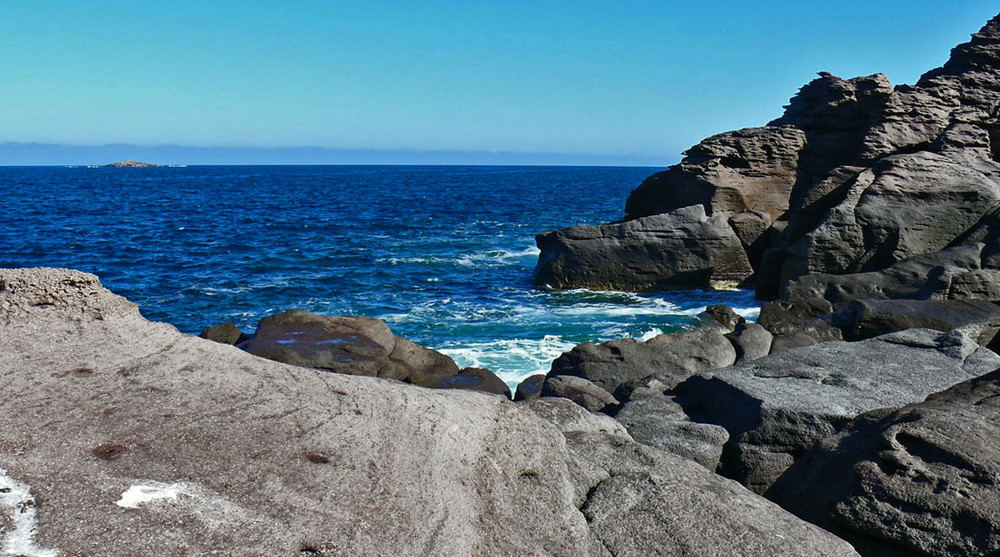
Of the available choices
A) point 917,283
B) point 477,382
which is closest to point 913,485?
point 477,382

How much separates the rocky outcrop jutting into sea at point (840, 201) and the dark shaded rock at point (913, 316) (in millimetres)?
1912

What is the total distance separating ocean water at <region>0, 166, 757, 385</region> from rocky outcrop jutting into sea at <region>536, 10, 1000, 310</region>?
1.48m

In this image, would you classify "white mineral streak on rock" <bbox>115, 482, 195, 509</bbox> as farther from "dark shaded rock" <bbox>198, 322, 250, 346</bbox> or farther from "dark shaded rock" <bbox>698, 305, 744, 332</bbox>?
"dark shaded rock" <bbox>698, 305, 744, 332</bbox>

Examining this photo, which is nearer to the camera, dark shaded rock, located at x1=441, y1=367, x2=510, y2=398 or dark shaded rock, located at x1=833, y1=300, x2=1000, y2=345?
dark shaded rock, located at x1=441, y1=367, x2=510, y2=398

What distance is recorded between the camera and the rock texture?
360cm

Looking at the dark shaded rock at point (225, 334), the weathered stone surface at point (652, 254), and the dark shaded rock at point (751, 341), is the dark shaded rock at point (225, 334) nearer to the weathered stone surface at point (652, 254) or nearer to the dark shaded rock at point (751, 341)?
the dark shaded rock at point (751, 341)

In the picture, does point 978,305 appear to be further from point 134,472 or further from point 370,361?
point 134,472

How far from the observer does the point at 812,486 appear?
5898mm

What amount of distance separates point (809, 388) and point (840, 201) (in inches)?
663

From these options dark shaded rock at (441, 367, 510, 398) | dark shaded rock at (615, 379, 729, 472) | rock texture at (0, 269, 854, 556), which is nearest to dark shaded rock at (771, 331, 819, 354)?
dark shaded rock at (441, 367, 510, 398)

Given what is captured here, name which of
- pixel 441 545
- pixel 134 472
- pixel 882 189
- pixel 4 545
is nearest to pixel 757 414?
pixel 441 545

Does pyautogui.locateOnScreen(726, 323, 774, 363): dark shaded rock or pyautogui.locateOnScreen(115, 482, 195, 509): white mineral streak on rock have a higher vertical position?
pyautogui.locateOnScreen(115, 482, 195, 509): white mineral streak on rock

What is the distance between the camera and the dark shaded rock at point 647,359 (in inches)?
530

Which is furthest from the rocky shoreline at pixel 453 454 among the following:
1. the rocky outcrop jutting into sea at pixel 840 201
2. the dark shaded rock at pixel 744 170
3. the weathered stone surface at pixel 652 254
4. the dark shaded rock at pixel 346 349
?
the dark shaded rock at pixel 744 170
